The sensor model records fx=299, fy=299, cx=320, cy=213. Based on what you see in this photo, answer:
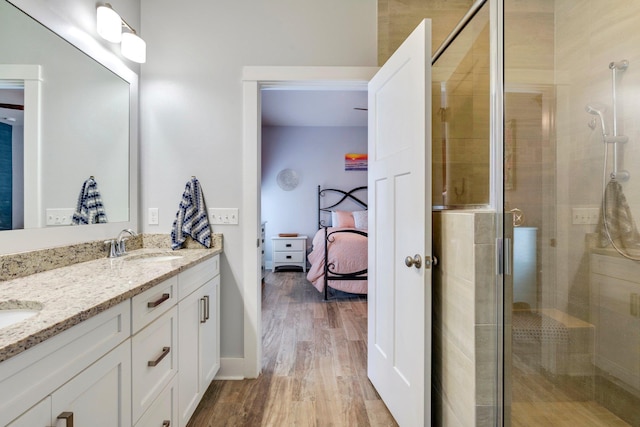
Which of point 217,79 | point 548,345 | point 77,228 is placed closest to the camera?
point 548,345

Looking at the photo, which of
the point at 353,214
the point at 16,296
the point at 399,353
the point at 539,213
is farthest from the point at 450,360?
the point at 353,214

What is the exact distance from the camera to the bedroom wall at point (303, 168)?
584 cm

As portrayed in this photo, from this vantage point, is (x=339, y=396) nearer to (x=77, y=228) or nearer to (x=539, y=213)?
(x=539, y=213)

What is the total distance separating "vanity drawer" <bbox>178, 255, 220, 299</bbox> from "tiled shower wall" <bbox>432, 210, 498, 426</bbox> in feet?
4.23

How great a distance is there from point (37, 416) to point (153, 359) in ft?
1.77

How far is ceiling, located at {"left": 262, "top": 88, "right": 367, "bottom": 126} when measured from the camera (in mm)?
4094

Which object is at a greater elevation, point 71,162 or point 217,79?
point 217,79

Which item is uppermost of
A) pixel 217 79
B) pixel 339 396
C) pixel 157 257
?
pixel 217 79

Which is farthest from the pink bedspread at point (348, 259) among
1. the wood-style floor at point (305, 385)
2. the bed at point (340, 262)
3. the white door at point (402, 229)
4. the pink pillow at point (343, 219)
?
the white door at point (402, 229)

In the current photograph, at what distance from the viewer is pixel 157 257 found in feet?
6.14

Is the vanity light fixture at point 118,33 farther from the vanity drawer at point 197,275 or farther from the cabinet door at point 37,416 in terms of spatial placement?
the cabinet door at point 37,416

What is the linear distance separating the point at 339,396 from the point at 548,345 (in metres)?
1.19

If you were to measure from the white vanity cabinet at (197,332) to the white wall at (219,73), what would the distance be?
152mm

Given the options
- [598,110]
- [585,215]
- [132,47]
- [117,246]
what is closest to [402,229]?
[585,215]
